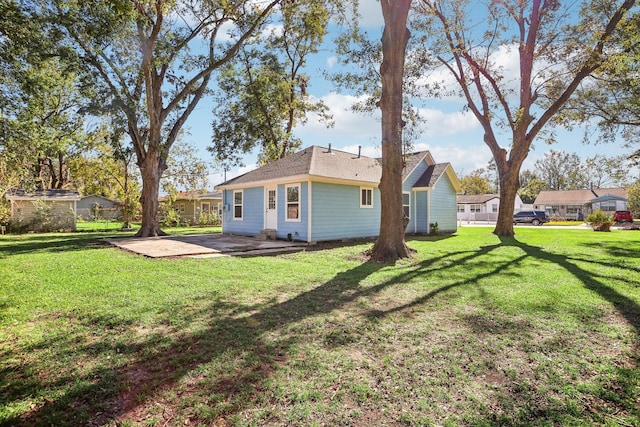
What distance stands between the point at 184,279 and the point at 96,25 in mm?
11463

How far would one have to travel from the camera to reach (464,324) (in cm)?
404

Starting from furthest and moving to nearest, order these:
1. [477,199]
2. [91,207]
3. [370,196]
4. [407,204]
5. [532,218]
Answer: [477,199], [91,207], [532,218], [407,204], [370,196]

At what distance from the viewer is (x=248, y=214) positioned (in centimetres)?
1505

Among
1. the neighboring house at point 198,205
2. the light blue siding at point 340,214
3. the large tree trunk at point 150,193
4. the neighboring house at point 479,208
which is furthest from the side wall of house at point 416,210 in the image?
the neighboring house at point 479,208

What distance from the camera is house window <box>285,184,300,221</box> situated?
490 inches

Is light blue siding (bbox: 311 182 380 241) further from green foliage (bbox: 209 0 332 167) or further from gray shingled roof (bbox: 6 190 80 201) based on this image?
gray shingled roof (bbox: 6 190 80 201)

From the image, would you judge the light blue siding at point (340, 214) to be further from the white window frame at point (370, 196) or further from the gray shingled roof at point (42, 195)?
the gray shingled roof at point (42, 195)

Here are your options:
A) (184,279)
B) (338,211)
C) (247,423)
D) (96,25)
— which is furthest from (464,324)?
(96,25)

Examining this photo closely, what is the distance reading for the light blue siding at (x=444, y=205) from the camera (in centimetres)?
1738

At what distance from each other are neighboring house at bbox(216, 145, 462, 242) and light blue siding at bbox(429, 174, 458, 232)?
0.05 m

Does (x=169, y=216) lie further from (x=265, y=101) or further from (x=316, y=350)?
(x=316, y=350)

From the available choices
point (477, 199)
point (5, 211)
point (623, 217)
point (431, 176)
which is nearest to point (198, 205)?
point (5, 211)

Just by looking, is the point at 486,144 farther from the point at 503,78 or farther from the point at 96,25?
the point at 96,25

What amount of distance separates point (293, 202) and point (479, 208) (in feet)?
126
